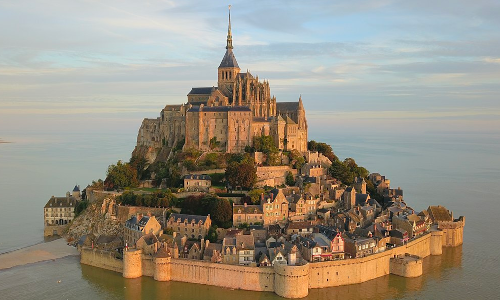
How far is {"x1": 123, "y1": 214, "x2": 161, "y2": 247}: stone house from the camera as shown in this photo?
34094mm

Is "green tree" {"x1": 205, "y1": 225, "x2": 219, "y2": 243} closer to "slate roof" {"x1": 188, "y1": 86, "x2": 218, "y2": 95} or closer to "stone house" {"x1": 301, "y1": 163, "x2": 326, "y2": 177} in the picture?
"stone house" {"x1": 301, "y1": 163, "x2": 326, "y2": 177}

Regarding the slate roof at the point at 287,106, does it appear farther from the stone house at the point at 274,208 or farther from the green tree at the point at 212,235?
the green tree at the point at 212,235

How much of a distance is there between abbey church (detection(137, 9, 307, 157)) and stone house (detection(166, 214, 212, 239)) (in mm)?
13583

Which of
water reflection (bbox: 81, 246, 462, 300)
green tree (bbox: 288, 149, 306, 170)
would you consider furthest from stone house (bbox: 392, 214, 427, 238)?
green tree (bbox: 288, 149, 306, 170)

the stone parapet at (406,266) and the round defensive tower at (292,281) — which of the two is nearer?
the round defensive tower at (292,281)

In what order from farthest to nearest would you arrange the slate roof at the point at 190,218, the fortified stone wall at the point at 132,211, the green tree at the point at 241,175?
the green tree at the point at 241,175, the fortified stone wall at the point at 132,211, the slate roof at the point at 190,218

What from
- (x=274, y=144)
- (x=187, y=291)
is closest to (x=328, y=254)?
(x=187, y=291)

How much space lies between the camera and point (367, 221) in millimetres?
37500

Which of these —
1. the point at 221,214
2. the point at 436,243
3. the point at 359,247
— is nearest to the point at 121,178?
the point at 221,214

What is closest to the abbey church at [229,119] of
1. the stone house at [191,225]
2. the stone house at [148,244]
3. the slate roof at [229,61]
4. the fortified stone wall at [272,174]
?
the slate roof at [229,61]

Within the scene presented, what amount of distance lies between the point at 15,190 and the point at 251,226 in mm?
42014

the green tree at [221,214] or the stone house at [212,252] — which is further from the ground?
the green tree at [221,214]

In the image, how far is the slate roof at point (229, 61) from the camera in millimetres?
55344

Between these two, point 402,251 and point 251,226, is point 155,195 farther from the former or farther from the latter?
point 402,251
